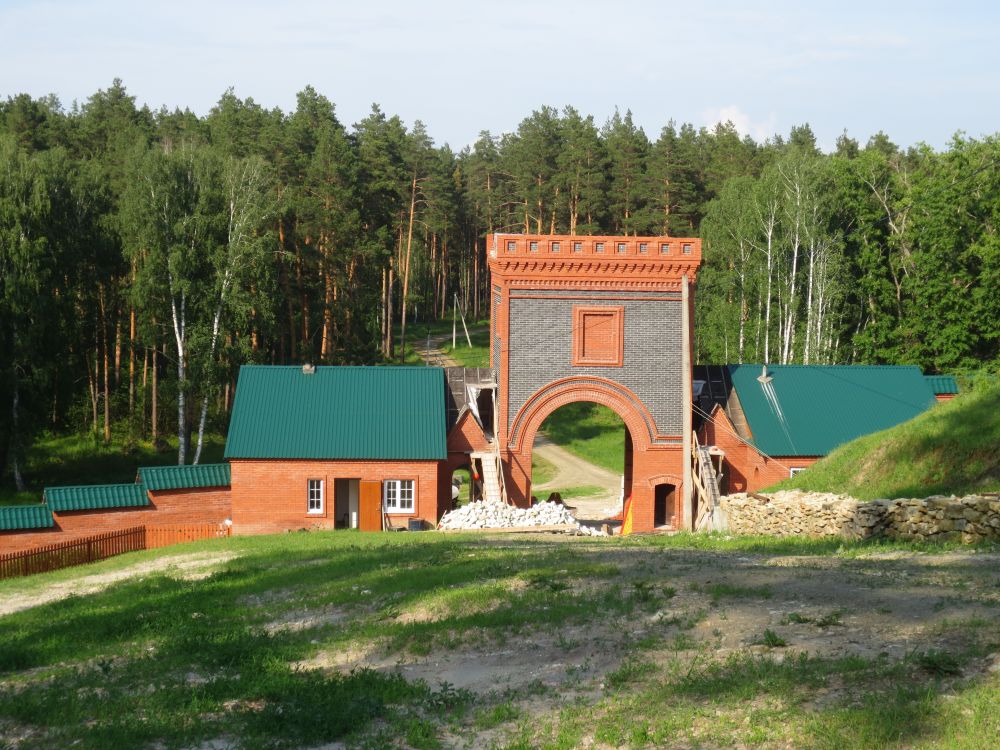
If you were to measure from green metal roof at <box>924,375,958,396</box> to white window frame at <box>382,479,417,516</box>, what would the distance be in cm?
1727

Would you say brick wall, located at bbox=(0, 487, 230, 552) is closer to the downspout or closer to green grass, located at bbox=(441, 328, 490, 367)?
the downspout

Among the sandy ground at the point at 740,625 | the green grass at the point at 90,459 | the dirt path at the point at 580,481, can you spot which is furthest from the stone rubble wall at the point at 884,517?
the green grass at the point at 90,459

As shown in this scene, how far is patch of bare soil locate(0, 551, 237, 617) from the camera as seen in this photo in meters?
20.1

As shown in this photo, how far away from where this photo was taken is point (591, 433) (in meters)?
53.7

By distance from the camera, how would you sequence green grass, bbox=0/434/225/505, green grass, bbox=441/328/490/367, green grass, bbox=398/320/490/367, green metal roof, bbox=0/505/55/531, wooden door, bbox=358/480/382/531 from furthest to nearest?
green grass, bbox=398/320/490/367 < green grass, bbox=441/328/490/367 < green grass, bbox=0/434/225/505 < wooden door, bbox=358/480/382/531 < green metal roof, bbox=0/505/55/531

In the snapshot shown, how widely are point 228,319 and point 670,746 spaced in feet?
109

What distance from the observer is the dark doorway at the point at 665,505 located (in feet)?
102

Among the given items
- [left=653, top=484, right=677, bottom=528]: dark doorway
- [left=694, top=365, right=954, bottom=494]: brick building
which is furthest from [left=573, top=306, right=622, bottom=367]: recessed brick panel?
[left=653, top=484, right=677, bottom=528]: dark doorway

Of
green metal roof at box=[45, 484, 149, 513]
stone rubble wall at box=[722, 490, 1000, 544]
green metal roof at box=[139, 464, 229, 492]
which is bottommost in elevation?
green metal roof at box=[45, 484, 149, 513]

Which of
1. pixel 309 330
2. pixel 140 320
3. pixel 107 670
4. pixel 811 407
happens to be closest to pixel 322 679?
pixel 107 670

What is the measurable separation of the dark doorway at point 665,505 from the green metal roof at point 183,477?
12641 millimetres

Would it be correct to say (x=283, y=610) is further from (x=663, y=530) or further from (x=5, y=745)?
(x=663, y=530)

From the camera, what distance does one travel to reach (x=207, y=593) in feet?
54.5

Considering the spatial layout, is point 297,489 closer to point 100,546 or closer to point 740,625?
point 100,546
